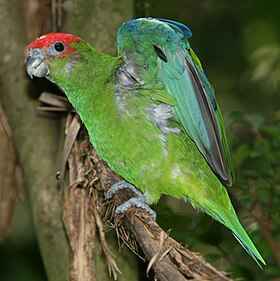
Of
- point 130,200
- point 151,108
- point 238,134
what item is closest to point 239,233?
point 130,200

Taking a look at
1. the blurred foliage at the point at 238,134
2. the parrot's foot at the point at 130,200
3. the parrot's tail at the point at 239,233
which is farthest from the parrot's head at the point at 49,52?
the parrot's tail at the point at 239,233

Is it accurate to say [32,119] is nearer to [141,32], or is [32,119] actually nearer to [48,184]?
[48,184]

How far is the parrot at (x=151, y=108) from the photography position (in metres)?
2.25

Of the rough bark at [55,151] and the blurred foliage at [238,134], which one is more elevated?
the rough bark at [55,151]

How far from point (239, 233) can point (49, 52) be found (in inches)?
39.4

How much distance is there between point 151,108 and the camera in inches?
90.2

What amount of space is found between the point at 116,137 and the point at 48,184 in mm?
466

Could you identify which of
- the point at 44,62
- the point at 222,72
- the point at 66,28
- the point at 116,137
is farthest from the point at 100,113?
the point at 222,72

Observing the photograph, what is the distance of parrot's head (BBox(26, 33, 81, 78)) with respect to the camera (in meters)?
2.35

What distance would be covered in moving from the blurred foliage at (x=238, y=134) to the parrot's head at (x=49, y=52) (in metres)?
0.63

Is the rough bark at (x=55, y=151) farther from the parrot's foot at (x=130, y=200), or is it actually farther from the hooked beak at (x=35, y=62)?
the hooked beak at (x=35, y=62)

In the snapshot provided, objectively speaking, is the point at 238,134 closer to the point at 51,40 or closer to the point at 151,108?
the point at 151,108

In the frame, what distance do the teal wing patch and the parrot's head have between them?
0.71 feet

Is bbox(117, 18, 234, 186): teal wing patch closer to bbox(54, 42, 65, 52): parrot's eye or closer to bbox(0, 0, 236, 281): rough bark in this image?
bbox(54, 42, 65, 52): parrot's eye
